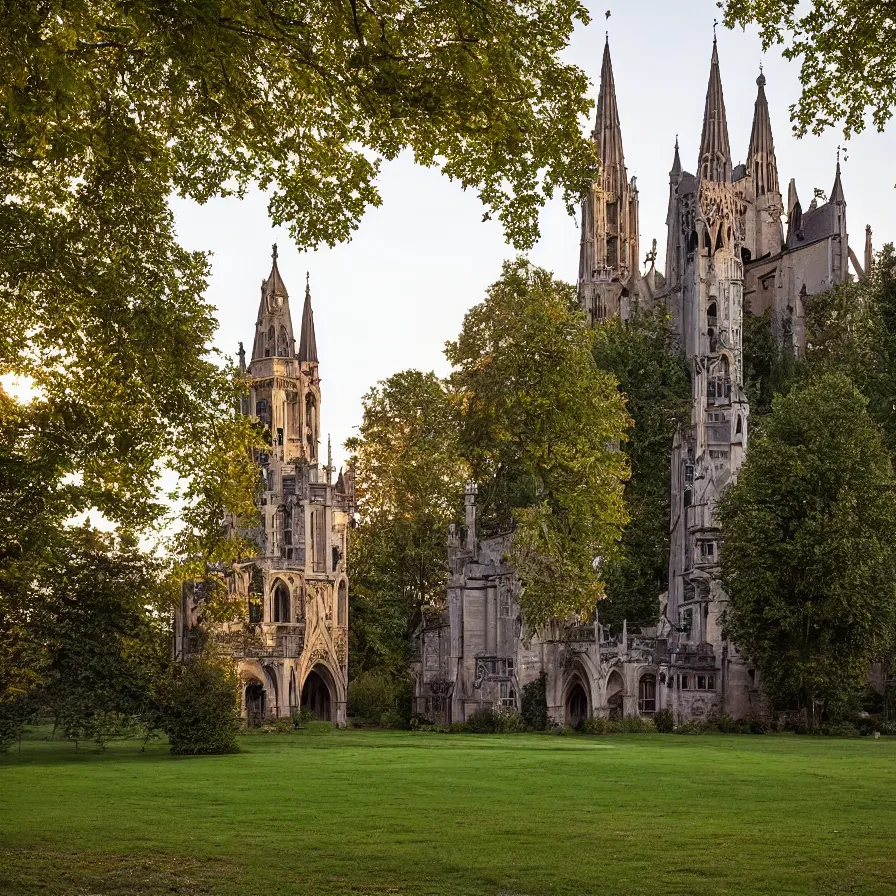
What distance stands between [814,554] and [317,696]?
33.2 meters

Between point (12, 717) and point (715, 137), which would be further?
point (715, 137)

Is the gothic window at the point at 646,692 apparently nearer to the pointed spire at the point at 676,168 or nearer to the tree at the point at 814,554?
the tree at the point at 814,554

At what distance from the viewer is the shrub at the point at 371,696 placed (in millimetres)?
66625

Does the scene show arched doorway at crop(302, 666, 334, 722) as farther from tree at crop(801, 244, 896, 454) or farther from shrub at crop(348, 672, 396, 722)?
tree at crop(801, 244, 896, 454)

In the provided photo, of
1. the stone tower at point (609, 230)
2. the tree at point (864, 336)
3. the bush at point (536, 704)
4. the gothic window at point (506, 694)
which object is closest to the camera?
→ the bush at point (536, 704)

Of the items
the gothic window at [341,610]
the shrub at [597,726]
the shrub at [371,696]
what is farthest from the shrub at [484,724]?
the gothic window at [341,610]

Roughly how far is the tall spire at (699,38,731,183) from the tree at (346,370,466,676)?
19.1m

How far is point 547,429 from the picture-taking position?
163 ft

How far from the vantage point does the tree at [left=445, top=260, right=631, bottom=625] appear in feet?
159

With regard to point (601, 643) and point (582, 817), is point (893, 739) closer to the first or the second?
point (601, 643)

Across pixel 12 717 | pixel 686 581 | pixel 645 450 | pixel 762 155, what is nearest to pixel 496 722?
pixel 686 581

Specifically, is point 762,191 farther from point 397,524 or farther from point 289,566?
point 289,566

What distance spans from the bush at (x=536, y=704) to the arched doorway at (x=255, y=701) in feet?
47.3

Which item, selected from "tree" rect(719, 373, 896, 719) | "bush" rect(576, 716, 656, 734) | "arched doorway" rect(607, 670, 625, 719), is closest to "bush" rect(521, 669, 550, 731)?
"arched doorway" rect(607, 670, 625, 719)
